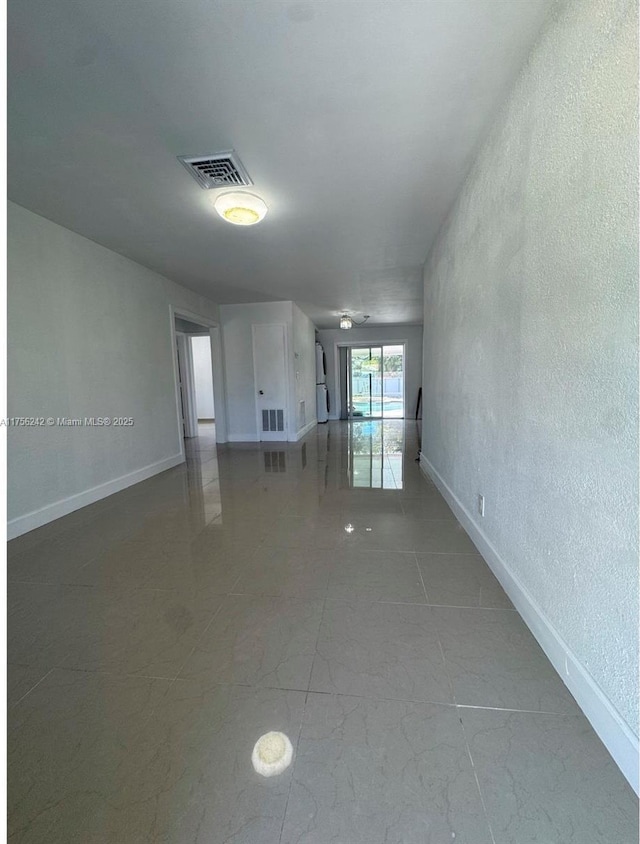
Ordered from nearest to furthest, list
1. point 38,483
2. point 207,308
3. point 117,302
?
1. point 38,483
2. point 117,302
3. point 207,308

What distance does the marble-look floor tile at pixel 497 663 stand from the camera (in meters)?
1.19

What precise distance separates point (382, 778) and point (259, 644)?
2.22 ft

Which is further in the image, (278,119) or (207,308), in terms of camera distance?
(207,308)

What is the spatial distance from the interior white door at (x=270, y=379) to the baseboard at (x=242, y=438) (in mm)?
122

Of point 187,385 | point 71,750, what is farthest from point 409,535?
point 187,385

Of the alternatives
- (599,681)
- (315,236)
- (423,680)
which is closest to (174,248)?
(315,236)

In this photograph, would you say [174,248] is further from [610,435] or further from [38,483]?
[610,435]

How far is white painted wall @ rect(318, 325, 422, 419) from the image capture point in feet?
29.4

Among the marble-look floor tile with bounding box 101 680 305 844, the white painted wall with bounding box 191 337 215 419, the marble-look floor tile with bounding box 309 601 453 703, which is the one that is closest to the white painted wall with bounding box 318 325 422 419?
the white painted wall with bounding box 191 337 215 419

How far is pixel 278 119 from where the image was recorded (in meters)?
1.84

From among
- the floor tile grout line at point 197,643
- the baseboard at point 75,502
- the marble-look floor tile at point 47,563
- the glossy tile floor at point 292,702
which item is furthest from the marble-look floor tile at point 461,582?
the baseboard at point 75,502

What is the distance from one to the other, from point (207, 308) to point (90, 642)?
5224 mm

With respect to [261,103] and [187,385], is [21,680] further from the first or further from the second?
[187,385]

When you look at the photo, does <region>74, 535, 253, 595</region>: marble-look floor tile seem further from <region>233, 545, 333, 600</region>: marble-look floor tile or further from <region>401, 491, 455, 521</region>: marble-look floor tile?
<region>401, 491, 455, 521</region>: marble-look floor tile
